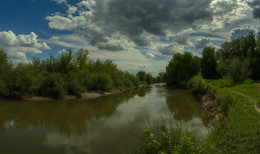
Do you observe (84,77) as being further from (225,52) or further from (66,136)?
(225,52)

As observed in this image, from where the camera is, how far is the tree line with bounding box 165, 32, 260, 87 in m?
32.1

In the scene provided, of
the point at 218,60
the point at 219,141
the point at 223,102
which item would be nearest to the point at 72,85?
the point at 223,102

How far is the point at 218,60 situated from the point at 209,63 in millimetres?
5531

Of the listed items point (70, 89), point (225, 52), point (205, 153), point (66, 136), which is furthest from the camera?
point (225, 52)

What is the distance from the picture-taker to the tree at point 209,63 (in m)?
45.6

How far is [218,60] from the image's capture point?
48.8 meters

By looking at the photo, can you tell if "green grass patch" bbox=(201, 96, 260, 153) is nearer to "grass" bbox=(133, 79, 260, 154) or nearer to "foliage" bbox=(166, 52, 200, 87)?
"grass" bbox=(133, 79, 260, 154)

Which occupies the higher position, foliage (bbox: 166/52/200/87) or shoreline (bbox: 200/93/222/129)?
foliage (bbox: 166/52/200/87)

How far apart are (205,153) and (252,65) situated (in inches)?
1358

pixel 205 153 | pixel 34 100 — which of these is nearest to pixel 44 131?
pixel 205 153

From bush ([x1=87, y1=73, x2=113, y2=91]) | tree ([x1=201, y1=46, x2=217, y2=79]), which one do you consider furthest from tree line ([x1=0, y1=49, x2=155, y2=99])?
tree ([x1=201, y1=46, x2=217, y2=79])

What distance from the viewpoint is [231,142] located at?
225 inches

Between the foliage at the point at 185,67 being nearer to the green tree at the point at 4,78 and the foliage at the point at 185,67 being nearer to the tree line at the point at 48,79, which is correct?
the tree line at the point at 48,79

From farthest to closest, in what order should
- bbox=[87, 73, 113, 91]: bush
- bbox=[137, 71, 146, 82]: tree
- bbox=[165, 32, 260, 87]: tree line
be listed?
1. bbox=[137, 71, 146, 82]: tree
2. bbox=[87, 73, 113, 91]: bush
3. bbox=[165, 32, 260, 87]: tree line
